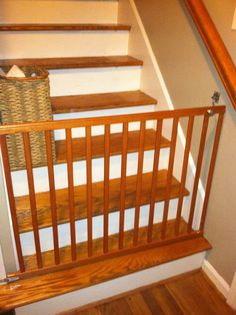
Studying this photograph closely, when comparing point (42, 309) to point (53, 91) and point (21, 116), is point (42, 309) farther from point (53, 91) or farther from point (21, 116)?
point (53, 91)

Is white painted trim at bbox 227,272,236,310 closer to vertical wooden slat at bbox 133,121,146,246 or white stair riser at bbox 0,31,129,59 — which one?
vertical wooden slat at bbox 133,121,146,246

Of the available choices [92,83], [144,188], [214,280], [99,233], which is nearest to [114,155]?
[144,188]

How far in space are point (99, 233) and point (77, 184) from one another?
0.99 feet

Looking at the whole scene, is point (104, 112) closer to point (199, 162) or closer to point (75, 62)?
point (75, 62)

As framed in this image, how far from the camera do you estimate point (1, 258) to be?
126 cm

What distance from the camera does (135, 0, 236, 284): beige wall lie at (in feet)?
4.42

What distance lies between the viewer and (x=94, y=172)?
1679 mm

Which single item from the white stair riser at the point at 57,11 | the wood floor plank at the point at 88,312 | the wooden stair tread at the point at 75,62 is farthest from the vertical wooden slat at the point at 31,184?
the white stair riser at the point at 57,11

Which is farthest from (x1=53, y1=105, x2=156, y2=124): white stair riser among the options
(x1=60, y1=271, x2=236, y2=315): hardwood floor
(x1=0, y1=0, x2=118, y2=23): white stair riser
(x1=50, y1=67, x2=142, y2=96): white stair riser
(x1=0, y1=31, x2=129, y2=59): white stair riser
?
(x1=60, y1=271, x2=236, y2=315): hardwood floor

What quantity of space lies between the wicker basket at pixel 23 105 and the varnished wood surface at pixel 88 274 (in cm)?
56

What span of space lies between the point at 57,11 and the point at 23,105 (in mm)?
938

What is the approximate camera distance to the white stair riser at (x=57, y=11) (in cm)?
188

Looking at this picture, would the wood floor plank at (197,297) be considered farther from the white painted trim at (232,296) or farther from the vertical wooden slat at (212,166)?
the vertical wooden slat at (212,166)

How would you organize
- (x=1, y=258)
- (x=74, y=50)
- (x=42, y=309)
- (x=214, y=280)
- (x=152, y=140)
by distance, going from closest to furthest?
(x=1, y=258) < (x=42, y=309) < (x=214, y=280) < (x=152, y=140) < (x=74, y=50)
